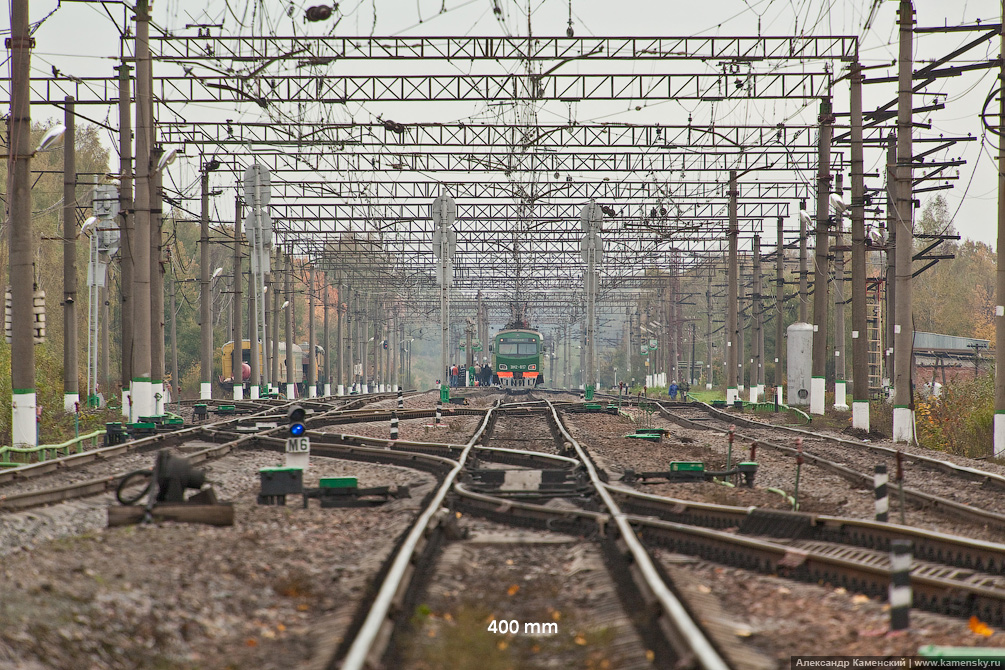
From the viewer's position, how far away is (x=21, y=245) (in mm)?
19391

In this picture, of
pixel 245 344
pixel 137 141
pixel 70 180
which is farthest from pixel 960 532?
pixel 245 344

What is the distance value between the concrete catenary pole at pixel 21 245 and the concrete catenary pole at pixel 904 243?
17456mm

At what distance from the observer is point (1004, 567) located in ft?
27.0

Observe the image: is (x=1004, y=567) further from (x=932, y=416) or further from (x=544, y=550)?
(x=932, y=416)

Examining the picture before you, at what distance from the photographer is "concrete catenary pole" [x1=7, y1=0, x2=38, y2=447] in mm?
19156

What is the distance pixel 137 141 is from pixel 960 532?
71.3 feet

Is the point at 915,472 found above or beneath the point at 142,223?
beneath

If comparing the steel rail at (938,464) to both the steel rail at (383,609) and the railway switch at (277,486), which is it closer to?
the steel rail at (383,609)

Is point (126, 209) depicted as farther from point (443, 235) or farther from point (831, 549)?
point (831, 549)

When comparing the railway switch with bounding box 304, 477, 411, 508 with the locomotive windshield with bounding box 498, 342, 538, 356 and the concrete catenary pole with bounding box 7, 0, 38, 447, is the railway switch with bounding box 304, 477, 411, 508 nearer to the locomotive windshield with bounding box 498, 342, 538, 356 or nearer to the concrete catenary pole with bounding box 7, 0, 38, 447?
the concrete catenary pole with bounding box 7, 0, 38, 447

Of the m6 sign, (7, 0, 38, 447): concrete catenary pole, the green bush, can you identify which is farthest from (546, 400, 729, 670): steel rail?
the green bush

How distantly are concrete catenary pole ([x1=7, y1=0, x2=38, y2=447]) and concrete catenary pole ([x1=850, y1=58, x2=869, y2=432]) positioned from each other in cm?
1913

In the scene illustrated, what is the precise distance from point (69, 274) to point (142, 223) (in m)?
9.01

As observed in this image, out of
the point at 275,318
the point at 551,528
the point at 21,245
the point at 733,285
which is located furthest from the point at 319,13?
the point at 275,318
